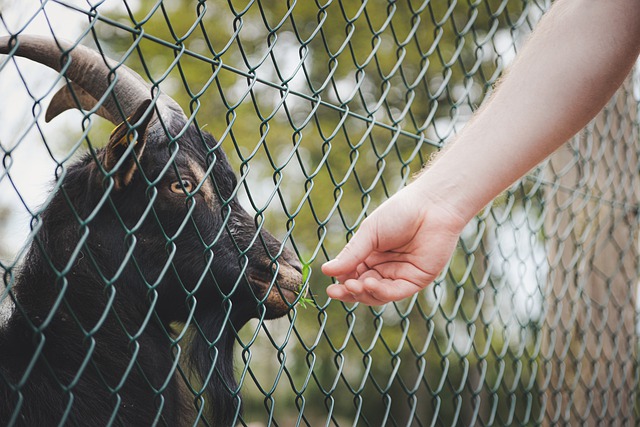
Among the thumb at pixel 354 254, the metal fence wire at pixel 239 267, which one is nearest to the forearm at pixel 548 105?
the thumb at pixel 354 254

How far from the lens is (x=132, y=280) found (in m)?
2.85

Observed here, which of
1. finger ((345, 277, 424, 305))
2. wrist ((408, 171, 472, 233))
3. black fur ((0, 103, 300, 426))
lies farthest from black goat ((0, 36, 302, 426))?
wrist ((408, 171, 472, 233))

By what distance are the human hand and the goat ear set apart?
Answer: 733 mm

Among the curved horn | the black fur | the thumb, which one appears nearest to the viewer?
the thumb

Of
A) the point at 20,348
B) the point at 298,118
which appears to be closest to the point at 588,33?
the point at 20,348

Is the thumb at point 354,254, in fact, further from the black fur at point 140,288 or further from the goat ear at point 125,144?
the black fur at point 140,288

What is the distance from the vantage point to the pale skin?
1.73 metres

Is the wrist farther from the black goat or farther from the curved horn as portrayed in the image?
the curved horn

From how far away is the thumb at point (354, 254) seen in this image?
1722 mm

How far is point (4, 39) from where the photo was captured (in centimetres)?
229

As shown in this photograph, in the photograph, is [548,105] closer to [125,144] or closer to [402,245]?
[402,245]

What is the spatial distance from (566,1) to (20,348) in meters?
2.18

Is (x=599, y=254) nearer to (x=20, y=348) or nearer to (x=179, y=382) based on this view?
(x=179, y=382)

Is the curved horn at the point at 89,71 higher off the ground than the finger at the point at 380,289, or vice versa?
the curved horn at the point at 89,71
